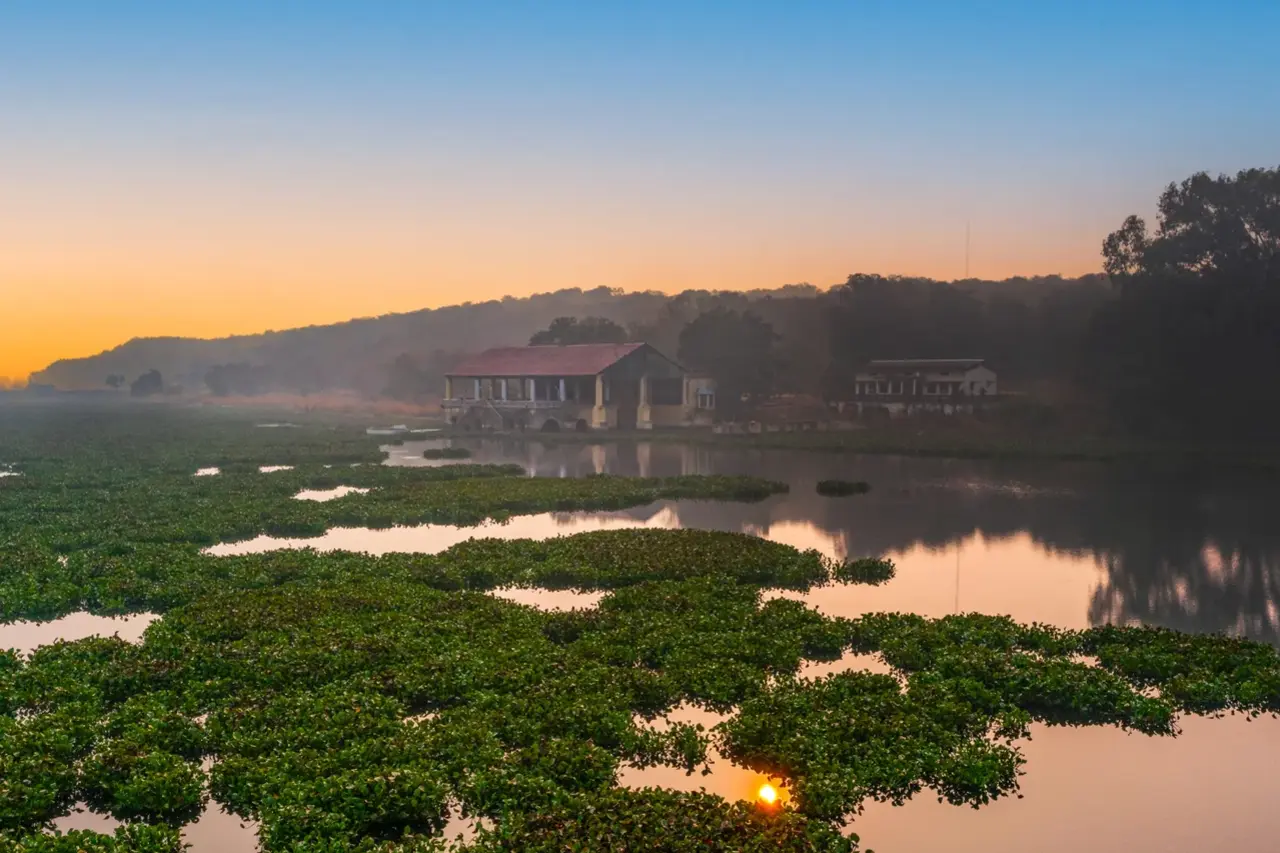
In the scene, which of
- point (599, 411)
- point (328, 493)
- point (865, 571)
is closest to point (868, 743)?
point (865, 571)

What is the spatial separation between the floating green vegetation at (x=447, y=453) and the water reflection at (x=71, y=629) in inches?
1652

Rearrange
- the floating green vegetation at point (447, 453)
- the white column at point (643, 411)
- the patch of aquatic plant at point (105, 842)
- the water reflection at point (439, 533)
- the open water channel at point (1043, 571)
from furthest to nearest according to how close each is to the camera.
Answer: the white column at point (643, 411)
the floating green vegetation at point (447, 453)
the water reflection at point (439, 533)
the open water channel at point (1043, 571)
the patch of aquatic plant at point (105, 842)

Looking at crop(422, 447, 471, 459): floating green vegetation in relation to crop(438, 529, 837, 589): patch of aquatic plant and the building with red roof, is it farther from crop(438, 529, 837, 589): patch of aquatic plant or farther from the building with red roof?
crop(438, 529, 837, 589): patch of aquatic plant

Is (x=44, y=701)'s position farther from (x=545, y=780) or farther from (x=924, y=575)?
(x=924, y=575)

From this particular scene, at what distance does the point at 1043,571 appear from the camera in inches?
1191

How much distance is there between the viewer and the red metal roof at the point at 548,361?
88562 mm

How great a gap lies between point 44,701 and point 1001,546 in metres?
29.9

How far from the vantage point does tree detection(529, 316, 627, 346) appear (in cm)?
12056

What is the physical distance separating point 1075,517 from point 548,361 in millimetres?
60666

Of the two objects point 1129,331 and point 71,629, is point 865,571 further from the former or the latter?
point 1129,331

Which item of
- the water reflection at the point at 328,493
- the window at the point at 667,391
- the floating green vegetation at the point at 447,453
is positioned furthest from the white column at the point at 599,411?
the water reflection at the point at 328,493

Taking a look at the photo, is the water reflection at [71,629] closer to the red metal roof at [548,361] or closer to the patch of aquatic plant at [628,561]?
the patch of aquatic plant at [628,561]

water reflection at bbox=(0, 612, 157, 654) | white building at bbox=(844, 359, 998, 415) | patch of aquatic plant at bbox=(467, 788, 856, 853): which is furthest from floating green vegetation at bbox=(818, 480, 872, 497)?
white building at bbox=(844, 359, 998, 415)

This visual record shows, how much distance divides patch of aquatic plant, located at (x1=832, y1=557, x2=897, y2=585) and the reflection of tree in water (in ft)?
8.25
